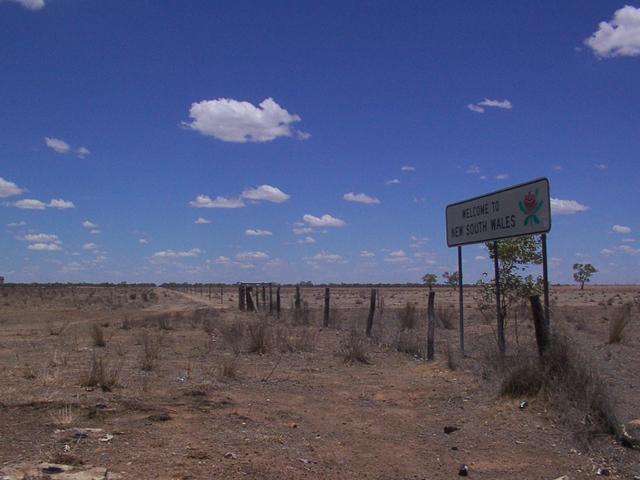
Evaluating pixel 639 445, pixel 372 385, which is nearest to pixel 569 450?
pixel 639 445

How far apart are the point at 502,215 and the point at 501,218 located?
0.07m

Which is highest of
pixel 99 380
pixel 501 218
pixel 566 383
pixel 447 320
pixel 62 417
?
pixel 501 218

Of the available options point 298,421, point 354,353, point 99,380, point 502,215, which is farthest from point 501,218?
point 99,380

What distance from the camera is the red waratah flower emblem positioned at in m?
11.5

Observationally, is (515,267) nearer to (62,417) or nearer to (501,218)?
(501,218)

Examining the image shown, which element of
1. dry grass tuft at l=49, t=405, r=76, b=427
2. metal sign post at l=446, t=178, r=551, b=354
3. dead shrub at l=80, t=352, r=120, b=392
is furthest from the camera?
metal sign post at l=446, t=178, r=551, b=354

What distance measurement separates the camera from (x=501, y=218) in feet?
41.7

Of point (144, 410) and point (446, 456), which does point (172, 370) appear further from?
point (446, 456)

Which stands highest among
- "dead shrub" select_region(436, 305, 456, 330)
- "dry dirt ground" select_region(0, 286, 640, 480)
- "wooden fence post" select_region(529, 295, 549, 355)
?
"wooden fence post" select_region(529, 295, 549, 355)

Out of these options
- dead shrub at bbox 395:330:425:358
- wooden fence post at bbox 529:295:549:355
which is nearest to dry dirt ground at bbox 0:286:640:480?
wooden fence post at bbox 529:295:549:355

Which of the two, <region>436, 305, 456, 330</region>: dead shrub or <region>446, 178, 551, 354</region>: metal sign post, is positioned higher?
<region>446, 178, 551, 354</region>: metal sign post

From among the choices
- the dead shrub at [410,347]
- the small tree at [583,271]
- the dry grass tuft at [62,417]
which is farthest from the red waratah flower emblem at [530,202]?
the small tree at [583,271]

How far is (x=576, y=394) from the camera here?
26.5 feet

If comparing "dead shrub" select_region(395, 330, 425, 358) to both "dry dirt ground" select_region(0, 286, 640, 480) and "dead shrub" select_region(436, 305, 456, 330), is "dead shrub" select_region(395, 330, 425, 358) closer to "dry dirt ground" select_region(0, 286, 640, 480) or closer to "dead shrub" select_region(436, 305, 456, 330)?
"dry dirt ground" select_region(0, 286, 640, 480)
